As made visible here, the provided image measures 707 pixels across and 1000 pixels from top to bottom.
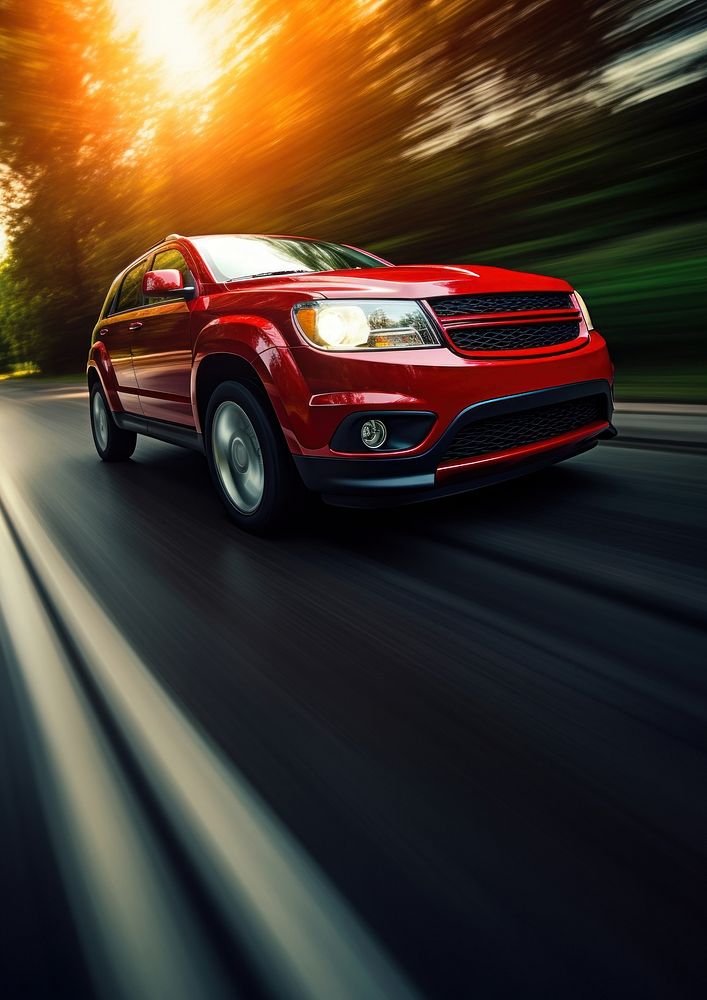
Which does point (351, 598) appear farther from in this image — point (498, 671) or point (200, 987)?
point (200, 987)

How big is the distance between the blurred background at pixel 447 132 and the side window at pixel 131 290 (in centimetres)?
427

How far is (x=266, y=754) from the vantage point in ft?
6.26

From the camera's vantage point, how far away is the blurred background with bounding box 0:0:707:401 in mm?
8305

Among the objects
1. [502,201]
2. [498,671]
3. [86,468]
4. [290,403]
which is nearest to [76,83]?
[502,201]

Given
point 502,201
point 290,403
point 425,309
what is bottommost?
point 290,403

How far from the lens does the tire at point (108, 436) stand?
6512 mm

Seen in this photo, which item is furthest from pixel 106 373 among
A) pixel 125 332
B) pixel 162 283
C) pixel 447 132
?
pixel 447 132

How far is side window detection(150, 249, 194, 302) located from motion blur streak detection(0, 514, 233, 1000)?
107 inches

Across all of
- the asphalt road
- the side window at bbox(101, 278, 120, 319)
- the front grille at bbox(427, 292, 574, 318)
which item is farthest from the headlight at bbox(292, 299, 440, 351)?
the side window at bbox(101, 278, 120, 319)

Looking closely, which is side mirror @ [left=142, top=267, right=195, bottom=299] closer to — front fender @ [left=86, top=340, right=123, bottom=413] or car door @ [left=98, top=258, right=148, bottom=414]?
car door @ [left=98, top=258, right=148, bottom=414]

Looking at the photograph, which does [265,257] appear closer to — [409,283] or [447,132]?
[409,283]

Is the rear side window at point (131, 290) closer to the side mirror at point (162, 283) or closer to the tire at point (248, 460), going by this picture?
the side mirror at point (162, 283)

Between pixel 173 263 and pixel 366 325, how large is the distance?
211cm

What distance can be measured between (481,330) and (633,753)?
2062 millimetres
